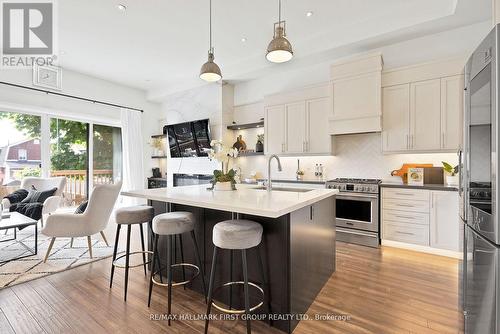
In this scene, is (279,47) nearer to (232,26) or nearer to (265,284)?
(232,26)

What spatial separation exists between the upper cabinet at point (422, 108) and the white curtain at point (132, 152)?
554cm

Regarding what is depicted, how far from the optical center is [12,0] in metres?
3.00

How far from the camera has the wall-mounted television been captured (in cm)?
543

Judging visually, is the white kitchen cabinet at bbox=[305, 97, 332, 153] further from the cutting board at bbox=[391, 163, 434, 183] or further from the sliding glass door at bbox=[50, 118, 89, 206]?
the sliding glass door at bbox=[50, 118, 89, 206]

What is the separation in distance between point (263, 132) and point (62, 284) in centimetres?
384

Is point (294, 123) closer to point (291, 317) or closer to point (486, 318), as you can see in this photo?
point (291, 317)

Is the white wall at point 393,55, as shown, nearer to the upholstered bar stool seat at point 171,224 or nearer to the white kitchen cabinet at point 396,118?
the white kitchen cabinet at point 396,118

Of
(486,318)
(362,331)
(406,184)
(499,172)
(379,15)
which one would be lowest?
(362,331)

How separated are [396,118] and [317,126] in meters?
1.14

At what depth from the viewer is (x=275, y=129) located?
4.55 m

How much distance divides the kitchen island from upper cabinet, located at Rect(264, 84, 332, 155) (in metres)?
1.89

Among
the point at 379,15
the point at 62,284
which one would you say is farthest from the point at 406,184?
the point at 62,284

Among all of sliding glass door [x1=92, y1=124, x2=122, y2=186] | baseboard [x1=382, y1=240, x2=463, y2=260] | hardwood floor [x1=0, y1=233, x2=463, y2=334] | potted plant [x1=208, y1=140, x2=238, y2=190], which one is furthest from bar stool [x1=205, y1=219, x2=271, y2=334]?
sliding glass door [x1=92, y1=124, x2=122, y2=186]

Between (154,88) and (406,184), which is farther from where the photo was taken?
(154,88)
